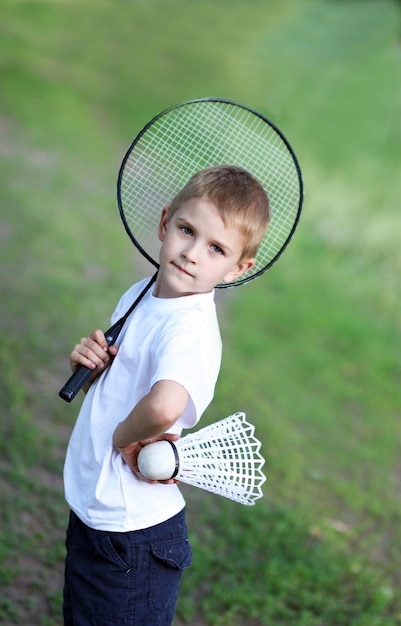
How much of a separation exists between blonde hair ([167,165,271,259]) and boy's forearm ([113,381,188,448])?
0.45 meters

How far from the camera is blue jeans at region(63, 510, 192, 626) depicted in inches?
87.4

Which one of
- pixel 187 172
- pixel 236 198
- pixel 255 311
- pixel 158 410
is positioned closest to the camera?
pixel 158 410

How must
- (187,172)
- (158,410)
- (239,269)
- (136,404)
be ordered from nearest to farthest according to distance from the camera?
(158,410) < (136,404) < (239,269) < (187,172)

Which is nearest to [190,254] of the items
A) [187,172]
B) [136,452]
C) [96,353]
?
[96,353]

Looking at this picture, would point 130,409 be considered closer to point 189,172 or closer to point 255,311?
point 189,172

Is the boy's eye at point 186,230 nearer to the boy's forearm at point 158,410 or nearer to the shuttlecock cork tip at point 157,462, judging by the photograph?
the boy's forearm at point 158,410

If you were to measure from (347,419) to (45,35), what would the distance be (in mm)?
11707

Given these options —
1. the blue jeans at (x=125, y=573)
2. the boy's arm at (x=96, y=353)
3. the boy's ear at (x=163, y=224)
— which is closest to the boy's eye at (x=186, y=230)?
the boy's ear at (x=163, y=224)

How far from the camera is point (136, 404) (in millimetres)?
2088

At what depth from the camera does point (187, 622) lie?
3549mm

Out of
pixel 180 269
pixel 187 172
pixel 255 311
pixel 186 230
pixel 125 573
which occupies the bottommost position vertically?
pixel 125 573

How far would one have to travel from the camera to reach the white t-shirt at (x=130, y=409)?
2.13m

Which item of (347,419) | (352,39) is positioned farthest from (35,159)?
(352,39)

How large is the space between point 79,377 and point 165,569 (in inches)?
21.4
